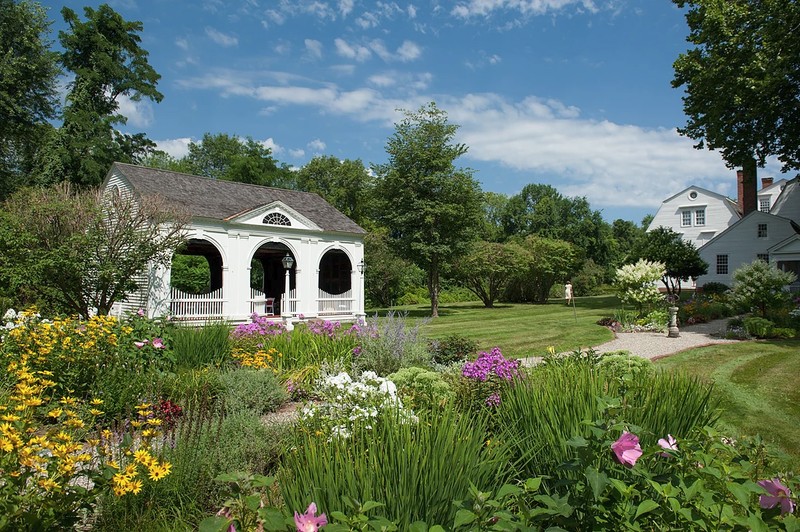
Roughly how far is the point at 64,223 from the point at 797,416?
53.5 ft

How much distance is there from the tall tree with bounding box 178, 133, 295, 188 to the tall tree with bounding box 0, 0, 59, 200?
18.6 meters

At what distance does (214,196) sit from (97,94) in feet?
58.1

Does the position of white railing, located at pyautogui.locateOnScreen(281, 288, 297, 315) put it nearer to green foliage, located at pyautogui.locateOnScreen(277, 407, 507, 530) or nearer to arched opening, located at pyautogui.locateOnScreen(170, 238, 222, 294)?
arched opening, located at pyautogui.locateOnScreen(170, 238, 222, 294)

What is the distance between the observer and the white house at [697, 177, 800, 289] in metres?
31.4

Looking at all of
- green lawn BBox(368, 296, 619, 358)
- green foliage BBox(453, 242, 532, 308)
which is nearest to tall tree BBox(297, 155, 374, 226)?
green foliage BBox(453, 242, 532, 308)

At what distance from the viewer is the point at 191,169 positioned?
2064 inches

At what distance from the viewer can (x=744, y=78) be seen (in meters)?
A: 16.6

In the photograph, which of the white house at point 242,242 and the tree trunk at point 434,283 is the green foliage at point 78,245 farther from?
the tree trunk at point 434,283

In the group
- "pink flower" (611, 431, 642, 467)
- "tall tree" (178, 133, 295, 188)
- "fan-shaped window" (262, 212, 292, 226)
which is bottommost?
"pink flower" (611, 431, 642, 467)

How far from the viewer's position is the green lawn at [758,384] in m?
5.82

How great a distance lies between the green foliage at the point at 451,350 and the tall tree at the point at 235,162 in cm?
4006

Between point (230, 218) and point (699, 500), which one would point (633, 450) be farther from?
point (230, 218)

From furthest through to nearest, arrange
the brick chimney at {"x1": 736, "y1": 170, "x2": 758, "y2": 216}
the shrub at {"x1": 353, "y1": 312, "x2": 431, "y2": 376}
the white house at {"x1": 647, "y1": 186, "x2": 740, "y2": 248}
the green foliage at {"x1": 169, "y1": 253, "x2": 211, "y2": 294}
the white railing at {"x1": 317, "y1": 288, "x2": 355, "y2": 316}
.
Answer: the white house at {"x1": 647, "y1": 186, "x2": 740, "y2": 248}, the brick chimney at {"x1": 736, "y1": 170, "x2": 758, "y2": 216}, the green foliage at {"x1": 169, "y1": 253, "x2": 211, "y2": 294}, the white railing at {"x1": 317, "y1": 288, "x2": 355, "y2": 316}, the shrub at {"x1": 353, "y1": 312, "x2": 431, "y2": 376}

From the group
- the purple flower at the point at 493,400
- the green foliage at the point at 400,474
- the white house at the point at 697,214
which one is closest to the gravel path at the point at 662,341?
the purple flower at the point at 493,400
